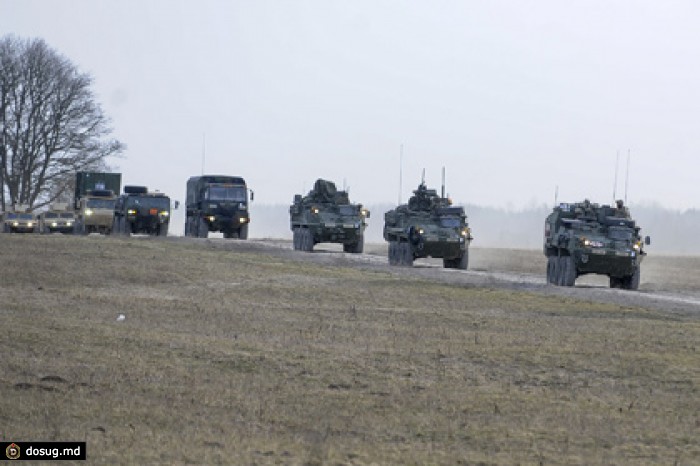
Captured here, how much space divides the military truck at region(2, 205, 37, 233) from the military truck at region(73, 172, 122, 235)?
2.33 meters

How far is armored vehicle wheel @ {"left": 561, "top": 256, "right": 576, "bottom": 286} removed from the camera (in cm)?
3672

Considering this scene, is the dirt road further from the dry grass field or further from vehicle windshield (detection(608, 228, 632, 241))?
the dry grass field

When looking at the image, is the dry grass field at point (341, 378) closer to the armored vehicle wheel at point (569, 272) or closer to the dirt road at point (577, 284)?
the dirt road at point (577, 284)

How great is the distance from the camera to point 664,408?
13812mm

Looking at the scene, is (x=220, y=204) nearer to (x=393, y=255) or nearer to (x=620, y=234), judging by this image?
(x=393, y=255)

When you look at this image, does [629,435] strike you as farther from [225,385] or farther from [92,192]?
[92,192]

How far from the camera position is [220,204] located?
62.9 meters

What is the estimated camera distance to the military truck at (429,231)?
44469 millimetres

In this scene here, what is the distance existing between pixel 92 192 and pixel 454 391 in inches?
2287

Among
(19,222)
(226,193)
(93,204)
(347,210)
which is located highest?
(226,193)

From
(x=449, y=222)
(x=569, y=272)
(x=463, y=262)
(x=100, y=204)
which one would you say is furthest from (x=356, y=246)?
(x=569, y=272)

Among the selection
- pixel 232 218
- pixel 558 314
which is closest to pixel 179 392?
pixel 558 314

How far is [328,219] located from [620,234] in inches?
698

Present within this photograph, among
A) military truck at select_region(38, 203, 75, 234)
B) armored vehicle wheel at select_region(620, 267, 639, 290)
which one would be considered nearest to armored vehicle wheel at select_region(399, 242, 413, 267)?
armored vehicle wheel at select_region(620, 267, 639, 290)
